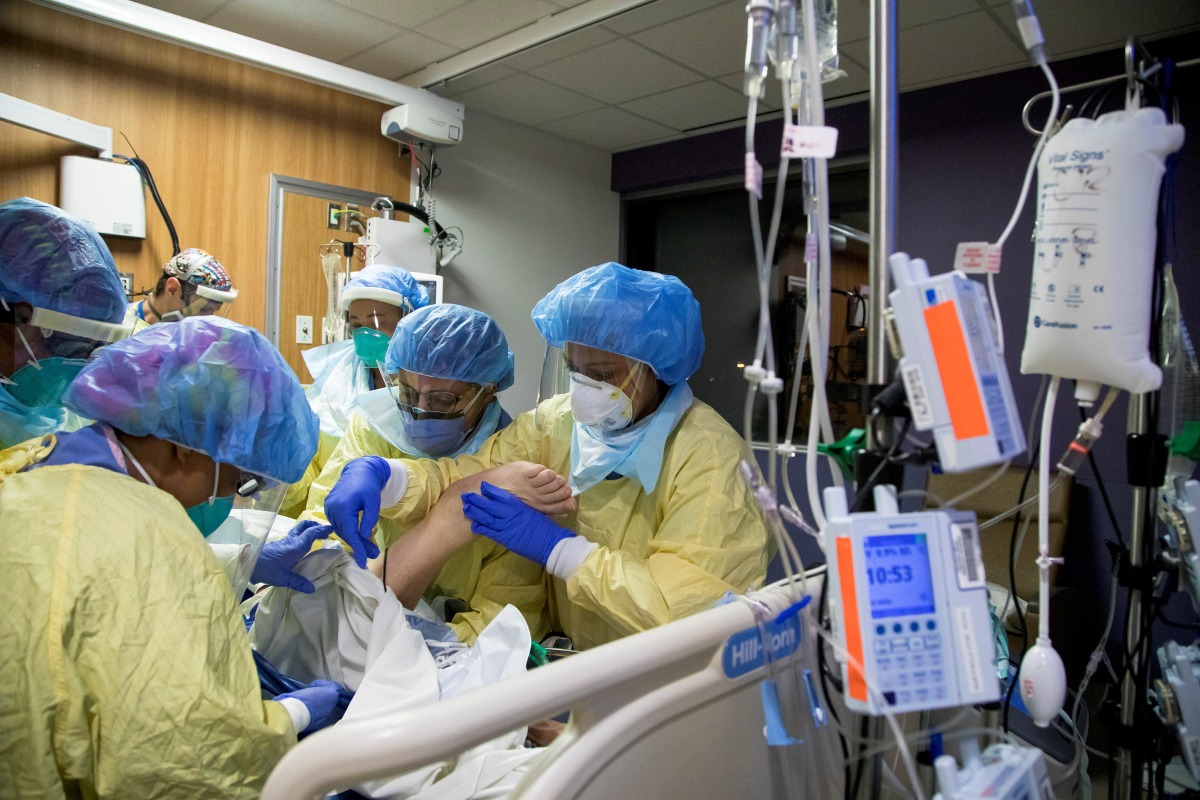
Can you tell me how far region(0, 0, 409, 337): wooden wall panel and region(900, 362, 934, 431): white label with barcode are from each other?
10.9ft

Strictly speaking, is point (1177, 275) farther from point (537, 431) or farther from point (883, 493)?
point (883, 493)

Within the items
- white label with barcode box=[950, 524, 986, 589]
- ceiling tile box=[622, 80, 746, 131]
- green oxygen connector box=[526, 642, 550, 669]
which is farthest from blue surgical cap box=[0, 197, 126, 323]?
ceiling tile box=[622, 80, 746, 131]

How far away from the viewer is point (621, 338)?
162cm

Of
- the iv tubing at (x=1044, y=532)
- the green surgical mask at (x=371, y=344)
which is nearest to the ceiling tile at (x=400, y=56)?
the green surgical mask at (x=371, y=344)

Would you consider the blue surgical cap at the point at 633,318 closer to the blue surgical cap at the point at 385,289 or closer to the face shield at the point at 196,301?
the blue surgical cap at the point at 385,289

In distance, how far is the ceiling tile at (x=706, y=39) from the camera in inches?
120

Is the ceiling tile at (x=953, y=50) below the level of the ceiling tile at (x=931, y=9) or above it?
above

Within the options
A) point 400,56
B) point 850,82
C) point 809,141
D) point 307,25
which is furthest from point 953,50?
point 809,141

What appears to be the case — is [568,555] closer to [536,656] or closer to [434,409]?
[536,656]

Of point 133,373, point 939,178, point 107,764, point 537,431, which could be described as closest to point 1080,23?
point 939,178

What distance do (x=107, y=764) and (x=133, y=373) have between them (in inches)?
20.2

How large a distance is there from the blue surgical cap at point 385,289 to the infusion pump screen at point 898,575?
208 cm

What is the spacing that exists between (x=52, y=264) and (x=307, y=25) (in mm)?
2091

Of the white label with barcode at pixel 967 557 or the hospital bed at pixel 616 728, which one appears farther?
the white label with barcode at pixel 967 557
